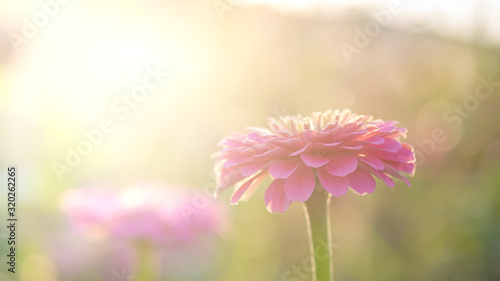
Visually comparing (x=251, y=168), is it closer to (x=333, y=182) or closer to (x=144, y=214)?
(x=333, y=182)

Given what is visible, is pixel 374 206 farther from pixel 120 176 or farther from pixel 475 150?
pixel 120 176

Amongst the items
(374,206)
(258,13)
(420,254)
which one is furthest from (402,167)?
(258,13)

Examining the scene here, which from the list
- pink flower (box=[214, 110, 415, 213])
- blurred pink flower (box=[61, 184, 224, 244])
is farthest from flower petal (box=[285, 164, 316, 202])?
blurred pink flower (box=[61, 184, 224, 244])

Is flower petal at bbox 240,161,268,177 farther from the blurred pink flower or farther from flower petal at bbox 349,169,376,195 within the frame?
the blurred pink flower

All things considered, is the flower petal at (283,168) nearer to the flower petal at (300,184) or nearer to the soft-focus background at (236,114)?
the flower petal at (300,184)

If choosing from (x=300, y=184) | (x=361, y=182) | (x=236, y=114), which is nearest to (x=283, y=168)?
(x=300, y=184)

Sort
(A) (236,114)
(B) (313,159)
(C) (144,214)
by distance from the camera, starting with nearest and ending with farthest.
A: (B) (313,159) < (C) (144,214) < (A) (236,114)
